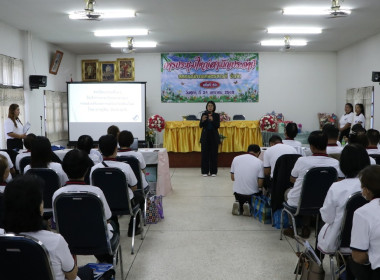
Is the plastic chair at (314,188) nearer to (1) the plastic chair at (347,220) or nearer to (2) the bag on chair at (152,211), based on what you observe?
(1) the plastic chair at (347,220)

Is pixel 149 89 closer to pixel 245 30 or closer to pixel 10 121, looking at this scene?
pixel 245 30

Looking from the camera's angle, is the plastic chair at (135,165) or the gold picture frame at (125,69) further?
the gold picture frame at (125,69)

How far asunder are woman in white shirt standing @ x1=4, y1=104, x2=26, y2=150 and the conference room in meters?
0.66

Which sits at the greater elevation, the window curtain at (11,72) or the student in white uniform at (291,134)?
the window curtain at (11,72)

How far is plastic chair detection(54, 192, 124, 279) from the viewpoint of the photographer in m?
2.42

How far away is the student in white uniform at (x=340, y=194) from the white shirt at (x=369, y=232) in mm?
459

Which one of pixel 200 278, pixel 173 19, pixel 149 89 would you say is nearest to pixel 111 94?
pixel 149 89

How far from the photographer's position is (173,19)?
715 cm

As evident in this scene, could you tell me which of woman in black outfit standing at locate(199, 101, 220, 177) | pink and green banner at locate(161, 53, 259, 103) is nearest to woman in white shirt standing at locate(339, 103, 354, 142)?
pink and green banner at locate(161, 53, 259, 103)

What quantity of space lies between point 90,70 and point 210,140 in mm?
5642

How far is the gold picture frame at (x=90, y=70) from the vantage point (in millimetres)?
11633

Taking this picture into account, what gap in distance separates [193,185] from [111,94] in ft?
13.9

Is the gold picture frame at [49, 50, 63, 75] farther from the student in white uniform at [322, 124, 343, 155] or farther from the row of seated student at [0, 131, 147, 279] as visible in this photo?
the student in white uniform at [322, 124, 343, 155]

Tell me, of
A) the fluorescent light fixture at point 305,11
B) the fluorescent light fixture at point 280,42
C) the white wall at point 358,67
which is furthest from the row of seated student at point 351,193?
the fluorescent light fixture at point 280,42
